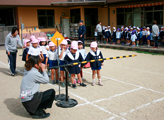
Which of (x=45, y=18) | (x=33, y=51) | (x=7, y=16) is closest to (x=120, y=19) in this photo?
(x=45, y=18)

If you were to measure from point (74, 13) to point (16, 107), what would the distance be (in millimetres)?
19846

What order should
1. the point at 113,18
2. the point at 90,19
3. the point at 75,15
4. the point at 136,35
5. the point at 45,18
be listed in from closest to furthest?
the point at 136,35, the point at 113,18, the point at 45,18, the point at 90,19, the point at 75,15

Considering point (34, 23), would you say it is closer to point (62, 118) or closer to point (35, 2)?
point (35, 2)

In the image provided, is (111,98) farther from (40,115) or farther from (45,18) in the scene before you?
(45,18)

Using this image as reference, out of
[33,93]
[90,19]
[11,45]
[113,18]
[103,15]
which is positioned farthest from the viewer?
[90,19]

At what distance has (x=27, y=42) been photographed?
8.55 meters

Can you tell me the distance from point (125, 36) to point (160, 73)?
9461 millimetres

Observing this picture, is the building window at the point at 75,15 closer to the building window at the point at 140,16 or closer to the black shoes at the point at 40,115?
the building window at the point at 140,16

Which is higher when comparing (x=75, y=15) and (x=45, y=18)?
(x=75, y=15)

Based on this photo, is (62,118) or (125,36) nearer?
(62,118)

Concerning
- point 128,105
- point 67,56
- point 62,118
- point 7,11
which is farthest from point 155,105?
point 7,11

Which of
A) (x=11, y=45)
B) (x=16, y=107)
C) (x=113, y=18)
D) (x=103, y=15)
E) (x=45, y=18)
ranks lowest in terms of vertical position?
(x=16, y=107)

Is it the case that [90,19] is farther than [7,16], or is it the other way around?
[7,16]

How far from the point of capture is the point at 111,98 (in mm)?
5832
